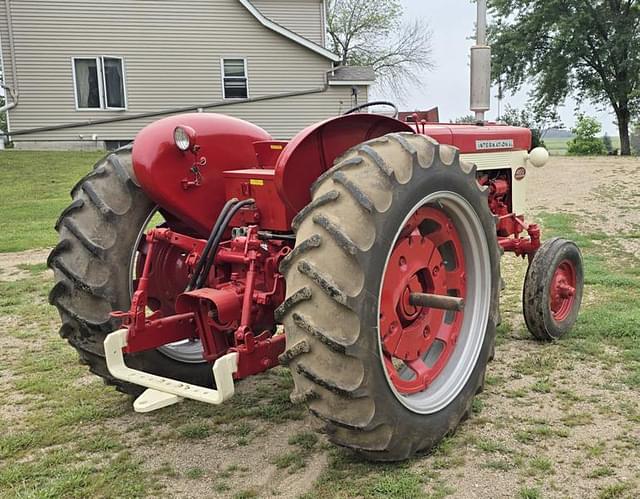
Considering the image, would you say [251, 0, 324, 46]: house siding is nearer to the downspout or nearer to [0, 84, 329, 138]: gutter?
[0, 84, 329, 138]: gutter

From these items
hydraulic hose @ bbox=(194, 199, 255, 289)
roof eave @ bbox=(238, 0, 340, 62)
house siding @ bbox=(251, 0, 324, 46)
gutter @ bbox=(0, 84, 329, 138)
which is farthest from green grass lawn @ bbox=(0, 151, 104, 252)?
hydraulic hose @ bbox=(194, 199, 255, 289)

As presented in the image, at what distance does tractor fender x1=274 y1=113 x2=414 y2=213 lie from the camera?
10.1 feet

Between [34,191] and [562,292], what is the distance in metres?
11.5

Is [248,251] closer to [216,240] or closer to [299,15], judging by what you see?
[216,240]

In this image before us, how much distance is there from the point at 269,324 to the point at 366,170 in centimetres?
112

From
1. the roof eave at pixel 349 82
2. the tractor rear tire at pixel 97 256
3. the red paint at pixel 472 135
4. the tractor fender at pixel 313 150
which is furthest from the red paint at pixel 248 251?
the roof eave at pixel 349 82

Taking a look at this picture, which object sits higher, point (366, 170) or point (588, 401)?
point (366, 170)

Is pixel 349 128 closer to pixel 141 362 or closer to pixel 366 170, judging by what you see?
pixel 366 170

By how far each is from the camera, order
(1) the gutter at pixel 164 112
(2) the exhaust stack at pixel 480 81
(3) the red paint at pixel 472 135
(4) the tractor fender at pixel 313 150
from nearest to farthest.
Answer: (4) the tractor fender at pixel 313 150 → (3) the red paint at pixel 472 135 → (2) the exhaust stack at pixel 480 81 → (1) the gutter at pixel 164 112

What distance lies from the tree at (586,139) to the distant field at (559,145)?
3.70ft

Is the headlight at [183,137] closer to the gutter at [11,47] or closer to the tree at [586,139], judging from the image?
the gutter at [11,47]

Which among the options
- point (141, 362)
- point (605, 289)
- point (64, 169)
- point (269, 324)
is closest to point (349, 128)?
point (269, 324)

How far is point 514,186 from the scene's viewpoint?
531 centimetres

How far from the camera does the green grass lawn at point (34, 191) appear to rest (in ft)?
32.5
